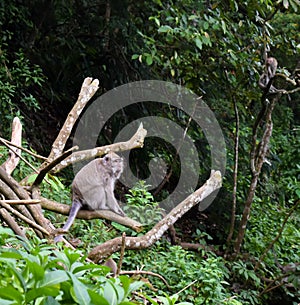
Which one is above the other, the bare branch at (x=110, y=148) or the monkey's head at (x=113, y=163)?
the bare branch at (x=110, y=148)

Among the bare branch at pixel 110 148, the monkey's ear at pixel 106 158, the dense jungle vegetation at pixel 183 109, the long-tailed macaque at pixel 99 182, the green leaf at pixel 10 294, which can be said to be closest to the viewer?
the green leaf at pixel 10 294

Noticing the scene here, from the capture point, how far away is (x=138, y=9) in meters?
7.02

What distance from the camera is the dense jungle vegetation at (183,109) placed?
17.6ft

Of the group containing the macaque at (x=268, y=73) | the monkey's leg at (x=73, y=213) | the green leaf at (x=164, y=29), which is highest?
the green leaf at (x=164, y=29)

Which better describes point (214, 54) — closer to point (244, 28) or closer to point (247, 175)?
point (244, 28)

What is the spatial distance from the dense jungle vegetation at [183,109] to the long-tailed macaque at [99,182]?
13.8 inches

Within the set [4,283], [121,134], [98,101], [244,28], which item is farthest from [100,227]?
A: [4,283]

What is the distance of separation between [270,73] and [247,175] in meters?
2.23

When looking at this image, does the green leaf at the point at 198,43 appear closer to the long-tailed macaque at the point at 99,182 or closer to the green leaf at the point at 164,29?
the green leaf at the point at 164,29

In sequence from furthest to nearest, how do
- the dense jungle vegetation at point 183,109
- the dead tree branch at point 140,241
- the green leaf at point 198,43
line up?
the dense jungle vegetation at point 183,109 → the green leaf at point 198,43 → the dead tree branch at point 140,241

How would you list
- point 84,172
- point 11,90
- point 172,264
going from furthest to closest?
point 11,90 → point 172,264 → point 84,172

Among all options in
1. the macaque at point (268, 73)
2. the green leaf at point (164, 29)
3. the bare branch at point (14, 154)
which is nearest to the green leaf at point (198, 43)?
the green leaf at point (164, 29)

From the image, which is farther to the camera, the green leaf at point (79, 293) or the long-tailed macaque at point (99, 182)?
the long-tailed macaque at point (99, 182)

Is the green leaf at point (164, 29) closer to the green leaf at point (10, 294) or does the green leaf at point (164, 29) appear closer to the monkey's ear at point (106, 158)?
the monkey's ear at point (106, 158)
